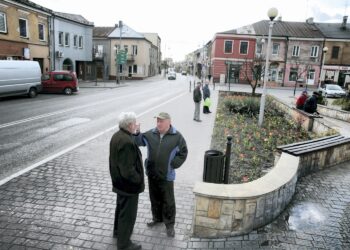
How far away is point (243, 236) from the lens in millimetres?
4652

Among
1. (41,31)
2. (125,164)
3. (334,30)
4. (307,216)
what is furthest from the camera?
(334,30)

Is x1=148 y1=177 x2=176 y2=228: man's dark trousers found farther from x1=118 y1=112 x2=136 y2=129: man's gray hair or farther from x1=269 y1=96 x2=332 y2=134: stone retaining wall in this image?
x1=269 y1=96 x2=332 y2=134: stone retaining wall

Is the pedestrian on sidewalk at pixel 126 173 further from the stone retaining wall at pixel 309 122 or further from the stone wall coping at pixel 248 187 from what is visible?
the stone retaining wall at pixel 309 122

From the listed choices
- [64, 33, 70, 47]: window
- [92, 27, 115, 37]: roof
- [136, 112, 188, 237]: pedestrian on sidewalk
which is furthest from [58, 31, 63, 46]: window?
[136, 112, 188, 237]: pedestrian on sidewalk

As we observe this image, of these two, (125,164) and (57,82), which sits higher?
(125,164)

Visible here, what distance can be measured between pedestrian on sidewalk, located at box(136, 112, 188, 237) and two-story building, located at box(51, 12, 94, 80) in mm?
30114

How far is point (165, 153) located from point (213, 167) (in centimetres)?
158

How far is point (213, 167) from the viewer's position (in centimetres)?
574

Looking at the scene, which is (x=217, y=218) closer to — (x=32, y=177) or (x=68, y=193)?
(x=68, y=193)

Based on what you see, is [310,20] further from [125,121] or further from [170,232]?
[125,121]

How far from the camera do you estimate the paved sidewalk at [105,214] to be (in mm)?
4484

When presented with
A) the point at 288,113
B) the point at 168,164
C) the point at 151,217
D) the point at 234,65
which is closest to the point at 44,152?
the point at 151,217

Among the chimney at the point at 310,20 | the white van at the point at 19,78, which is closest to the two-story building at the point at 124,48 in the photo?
the chimney at the point at 310,20

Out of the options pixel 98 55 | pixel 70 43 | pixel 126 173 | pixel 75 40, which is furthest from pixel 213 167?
pixel 98 55
